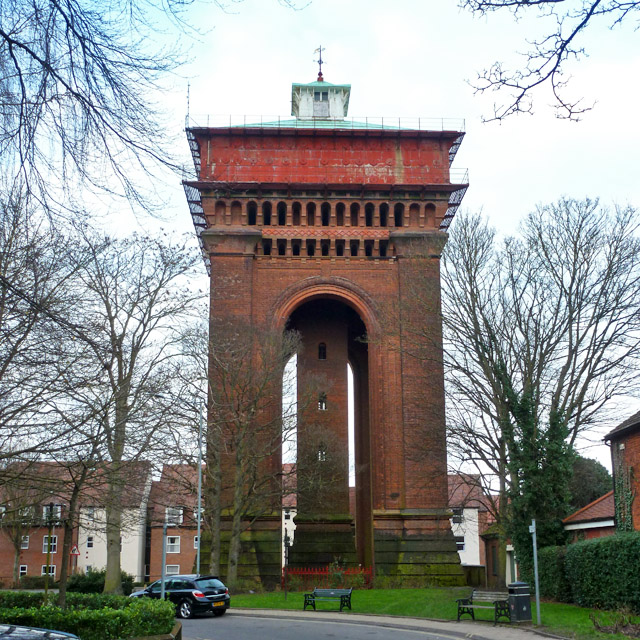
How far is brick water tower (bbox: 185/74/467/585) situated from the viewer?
33844mm

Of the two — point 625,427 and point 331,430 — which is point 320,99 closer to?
point 331,430

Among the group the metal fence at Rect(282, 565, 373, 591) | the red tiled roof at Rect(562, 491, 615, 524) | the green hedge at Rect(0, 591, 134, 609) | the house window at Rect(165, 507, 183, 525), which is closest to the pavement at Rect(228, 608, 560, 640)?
the house window at Rect(165, 507, 183, 525)

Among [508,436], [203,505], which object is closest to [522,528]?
[508,436]

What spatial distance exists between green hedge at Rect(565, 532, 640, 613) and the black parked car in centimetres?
1054

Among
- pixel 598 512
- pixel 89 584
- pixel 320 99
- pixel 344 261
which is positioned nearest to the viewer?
pixel 598 512

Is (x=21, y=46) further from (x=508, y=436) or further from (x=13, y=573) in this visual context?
(x=13, y=573)

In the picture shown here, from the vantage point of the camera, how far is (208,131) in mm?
37281

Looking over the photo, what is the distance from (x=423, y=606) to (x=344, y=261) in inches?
676

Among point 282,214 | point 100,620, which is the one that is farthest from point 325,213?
point 100,620

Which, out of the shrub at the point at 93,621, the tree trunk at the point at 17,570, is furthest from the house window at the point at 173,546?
the shrub at the point at 93,621

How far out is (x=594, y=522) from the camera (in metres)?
28.2

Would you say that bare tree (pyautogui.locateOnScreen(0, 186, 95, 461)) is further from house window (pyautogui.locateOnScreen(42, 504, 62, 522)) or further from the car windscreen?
the car windscreen

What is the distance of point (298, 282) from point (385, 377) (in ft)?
19.7

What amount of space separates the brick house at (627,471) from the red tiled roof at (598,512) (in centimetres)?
141
